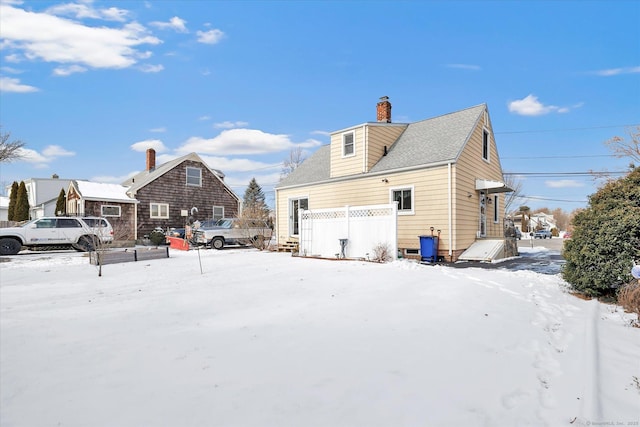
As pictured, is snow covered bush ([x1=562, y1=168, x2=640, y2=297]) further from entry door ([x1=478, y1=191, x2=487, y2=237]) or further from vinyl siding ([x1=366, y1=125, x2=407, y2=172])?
vinyl siding ([x1=366, y1=125, x2=407, y2=172])

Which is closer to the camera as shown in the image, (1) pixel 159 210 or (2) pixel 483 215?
(2) pixel 483 215

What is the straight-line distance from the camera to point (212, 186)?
27.6 metres

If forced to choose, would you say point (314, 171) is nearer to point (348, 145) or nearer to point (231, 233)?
point (348, 145)

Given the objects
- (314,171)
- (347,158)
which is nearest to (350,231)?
(347,158)

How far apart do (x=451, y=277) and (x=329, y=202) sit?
8.52m

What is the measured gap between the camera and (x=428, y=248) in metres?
11.7

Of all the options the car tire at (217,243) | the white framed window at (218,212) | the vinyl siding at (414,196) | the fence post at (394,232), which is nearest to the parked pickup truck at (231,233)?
the car tire at (217,243)

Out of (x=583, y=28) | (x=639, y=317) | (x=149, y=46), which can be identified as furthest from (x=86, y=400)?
(x=583, y=28)

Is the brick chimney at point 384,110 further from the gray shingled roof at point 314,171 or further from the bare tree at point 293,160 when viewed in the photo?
the bare tree at point 293,160

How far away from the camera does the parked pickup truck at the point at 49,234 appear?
1437 cm

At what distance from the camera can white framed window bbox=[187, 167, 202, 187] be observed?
26.3 metres

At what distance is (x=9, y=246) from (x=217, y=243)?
27.3ft

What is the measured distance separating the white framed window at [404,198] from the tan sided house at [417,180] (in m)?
0.04

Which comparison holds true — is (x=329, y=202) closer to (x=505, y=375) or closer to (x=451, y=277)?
(x=451, y=277)
